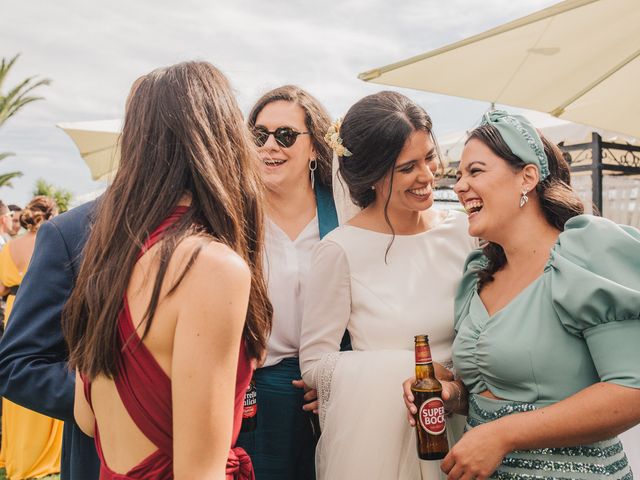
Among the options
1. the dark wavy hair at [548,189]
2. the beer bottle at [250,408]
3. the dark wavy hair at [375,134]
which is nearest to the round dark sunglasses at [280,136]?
the dark wavy hair at [375,134]

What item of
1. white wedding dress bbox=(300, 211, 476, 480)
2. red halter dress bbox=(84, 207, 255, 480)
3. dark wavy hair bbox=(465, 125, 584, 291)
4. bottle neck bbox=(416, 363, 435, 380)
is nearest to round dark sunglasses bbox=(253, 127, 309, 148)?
white wedding dress bbox=(300, 211, 476, 480)

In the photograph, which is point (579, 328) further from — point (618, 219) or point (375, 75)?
point (618, 219)

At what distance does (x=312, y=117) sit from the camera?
11.1 ft

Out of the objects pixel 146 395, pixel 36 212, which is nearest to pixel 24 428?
pixel 36 212

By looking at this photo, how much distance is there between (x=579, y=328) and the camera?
1954 millimetres

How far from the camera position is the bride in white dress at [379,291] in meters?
2.52

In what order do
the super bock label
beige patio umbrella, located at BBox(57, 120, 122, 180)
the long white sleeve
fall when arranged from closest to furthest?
the super bock label < the long white sleeve < beige patio umbrella, located at BBox(57, 120, 122, 180)

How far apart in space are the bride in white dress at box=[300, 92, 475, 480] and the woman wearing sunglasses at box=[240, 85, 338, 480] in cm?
24

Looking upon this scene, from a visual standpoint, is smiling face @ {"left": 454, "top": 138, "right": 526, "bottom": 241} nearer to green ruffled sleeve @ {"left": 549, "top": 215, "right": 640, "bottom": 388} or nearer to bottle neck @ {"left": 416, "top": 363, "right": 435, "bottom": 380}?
green ruffled sleeve @ {"left": 549, "top": 215, "right": 640, "bottom": 388}

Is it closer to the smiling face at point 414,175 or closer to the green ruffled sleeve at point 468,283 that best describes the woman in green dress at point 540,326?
the green ruffled sleeve at point 468,283

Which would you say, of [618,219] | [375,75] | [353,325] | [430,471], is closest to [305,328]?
[353,325]

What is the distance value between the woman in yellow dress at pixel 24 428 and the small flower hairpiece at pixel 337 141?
469 cm

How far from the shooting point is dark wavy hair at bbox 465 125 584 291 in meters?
2.31

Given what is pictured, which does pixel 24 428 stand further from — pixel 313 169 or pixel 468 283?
pixel 468 283
